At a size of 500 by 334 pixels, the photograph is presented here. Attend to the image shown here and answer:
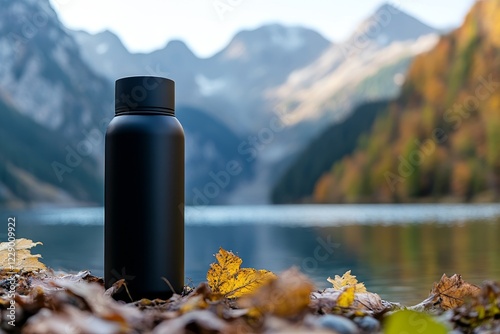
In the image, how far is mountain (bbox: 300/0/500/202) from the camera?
9756 centimetres

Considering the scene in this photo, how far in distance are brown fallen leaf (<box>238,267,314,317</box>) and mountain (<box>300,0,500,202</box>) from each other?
314 ft

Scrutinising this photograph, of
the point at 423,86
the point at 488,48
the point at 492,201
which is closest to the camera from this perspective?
the point at 492,201

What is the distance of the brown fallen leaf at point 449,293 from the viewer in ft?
13.6

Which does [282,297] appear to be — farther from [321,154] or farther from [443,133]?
[321,154]

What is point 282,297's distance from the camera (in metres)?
2.75

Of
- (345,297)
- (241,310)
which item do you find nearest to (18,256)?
(241,310)

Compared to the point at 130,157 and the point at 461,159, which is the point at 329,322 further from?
the point at 461,159

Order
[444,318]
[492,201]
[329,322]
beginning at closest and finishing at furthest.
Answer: [329,322] → [444,318] → [492,201]

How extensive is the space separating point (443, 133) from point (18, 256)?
104154 millimetres

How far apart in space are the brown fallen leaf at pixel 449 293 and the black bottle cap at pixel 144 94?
2.24 m

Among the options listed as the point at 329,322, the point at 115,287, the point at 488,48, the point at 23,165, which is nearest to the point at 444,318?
the point at 329,322

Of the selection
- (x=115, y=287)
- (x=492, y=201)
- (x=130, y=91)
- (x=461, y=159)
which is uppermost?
(x=461, y=159)

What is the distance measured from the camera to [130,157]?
389 centimetres

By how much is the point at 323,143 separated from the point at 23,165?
88.9 m
